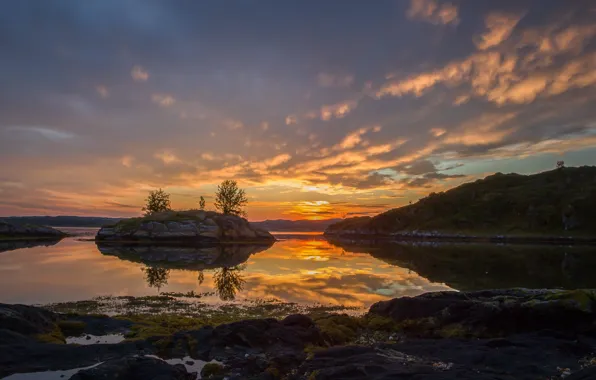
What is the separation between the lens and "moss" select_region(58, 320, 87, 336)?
60.0 feet

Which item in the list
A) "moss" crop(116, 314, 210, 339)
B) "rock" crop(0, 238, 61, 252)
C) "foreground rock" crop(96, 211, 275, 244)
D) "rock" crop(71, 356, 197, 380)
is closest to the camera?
"rock" crop(71, 356, 197, 380)

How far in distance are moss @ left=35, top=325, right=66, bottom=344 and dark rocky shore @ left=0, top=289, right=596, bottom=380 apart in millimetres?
84

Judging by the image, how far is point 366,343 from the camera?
1778cm

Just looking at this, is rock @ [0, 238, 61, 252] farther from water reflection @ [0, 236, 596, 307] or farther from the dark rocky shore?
the dark rocky shore

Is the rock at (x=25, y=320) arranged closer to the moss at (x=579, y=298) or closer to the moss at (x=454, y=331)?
the moss at (x=454, y=331)

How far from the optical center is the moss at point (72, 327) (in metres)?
18.3

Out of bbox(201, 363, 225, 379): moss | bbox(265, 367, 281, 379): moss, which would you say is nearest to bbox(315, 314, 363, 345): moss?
bbox(265, 367, 281, 379): moss

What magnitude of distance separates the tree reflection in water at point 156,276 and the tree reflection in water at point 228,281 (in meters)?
5.46

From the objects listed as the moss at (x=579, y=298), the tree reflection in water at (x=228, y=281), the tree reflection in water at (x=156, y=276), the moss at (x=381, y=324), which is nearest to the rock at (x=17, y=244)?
the tree reflection in water at (x=156, y=276)

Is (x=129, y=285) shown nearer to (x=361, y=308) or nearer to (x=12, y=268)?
(x=12, y=268)

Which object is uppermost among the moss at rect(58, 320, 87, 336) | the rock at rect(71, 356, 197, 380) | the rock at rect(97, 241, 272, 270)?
the rock at rect(71, 356, 197, 380)

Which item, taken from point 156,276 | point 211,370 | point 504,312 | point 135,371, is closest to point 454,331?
point 504,312

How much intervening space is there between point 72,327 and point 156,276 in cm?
2544

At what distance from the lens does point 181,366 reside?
13.4 metres
